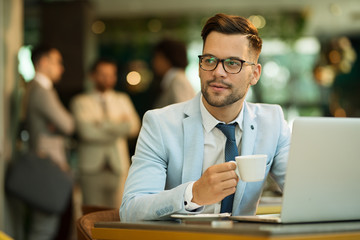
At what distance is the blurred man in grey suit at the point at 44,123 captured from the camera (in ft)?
15.6

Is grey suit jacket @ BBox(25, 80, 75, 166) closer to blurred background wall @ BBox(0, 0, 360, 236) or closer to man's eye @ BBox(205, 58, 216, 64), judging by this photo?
blurred background wall @ BBox(0, 0, 360, 236)

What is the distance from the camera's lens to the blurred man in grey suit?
15.6ft

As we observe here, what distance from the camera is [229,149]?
2.10 metres

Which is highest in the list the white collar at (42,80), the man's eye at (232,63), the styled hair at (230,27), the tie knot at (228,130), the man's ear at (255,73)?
the styled hair at (230,27)

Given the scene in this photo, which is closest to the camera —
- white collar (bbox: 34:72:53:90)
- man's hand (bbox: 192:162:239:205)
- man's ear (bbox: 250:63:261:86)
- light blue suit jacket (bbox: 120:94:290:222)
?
man's hand (bbox: 192:162:239:205)

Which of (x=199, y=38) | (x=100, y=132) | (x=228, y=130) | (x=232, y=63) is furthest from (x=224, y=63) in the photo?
(x=199, y=38)

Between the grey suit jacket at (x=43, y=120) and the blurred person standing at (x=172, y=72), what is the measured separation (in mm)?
841

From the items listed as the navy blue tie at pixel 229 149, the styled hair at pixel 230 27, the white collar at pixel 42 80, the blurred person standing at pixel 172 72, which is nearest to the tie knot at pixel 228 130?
the navy blue tie at pixel 229 149

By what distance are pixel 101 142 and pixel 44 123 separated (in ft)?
2.05

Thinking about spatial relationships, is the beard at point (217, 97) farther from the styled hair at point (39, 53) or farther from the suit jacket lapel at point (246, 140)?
the styled hair at point (39, 53)

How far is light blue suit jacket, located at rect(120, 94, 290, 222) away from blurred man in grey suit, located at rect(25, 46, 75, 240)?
9.29 ft

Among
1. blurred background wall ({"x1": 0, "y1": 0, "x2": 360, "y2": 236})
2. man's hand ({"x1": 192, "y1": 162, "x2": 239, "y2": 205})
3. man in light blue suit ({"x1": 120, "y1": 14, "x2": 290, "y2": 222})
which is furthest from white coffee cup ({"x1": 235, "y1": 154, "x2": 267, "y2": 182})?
blurred background wall ({"x1": 0, "y1": 0, "x2": 360, "y2": 236})

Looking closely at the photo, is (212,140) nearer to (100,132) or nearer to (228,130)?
(228,130)

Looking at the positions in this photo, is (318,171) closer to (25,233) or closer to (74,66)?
(25,233)
